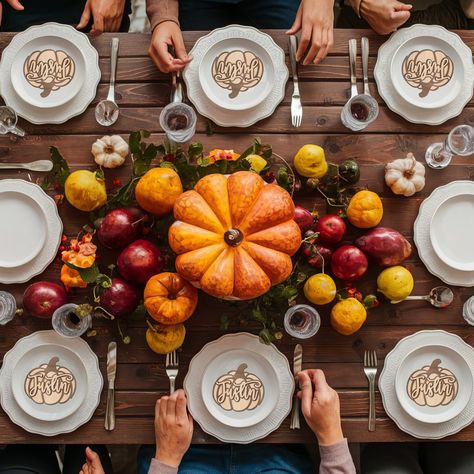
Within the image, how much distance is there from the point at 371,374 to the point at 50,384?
2.99 feet

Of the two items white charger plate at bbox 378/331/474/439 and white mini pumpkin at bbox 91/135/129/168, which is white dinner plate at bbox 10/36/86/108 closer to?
white mini pumpkin at bbox 91/135/129/168

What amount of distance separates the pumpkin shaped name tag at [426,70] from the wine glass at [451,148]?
0.15 metres

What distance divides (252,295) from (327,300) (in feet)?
0.87

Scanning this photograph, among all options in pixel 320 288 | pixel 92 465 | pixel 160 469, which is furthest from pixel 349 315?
pixel 92 465

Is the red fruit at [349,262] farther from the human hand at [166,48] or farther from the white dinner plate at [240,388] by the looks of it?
the human hand at [166,48]

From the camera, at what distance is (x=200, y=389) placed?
143 cm

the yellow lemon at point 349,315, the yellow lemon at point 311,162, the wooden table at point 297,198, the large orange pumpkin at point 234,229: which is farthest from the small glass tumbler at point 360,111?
the yellow lemon at point 349,315

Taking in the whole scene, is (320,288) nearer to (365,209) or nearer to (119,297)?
(365,209)

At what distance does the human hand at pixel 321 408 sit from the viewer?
1382 millimetres

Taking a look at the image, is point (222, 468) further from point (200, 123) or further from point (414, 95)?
point (414, 95)

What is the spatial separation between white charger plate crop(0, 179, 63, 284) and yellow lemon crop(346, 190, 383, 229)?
0.82 m

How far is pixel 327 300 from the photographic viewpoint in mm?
1360

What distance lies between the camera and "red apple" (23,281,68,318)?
53.9 inches

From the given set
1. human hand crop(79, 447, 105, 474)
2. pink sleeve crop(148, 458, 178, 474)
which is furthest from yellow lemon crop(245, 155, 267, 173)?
human hand crop(79, 447, 105, 474)
